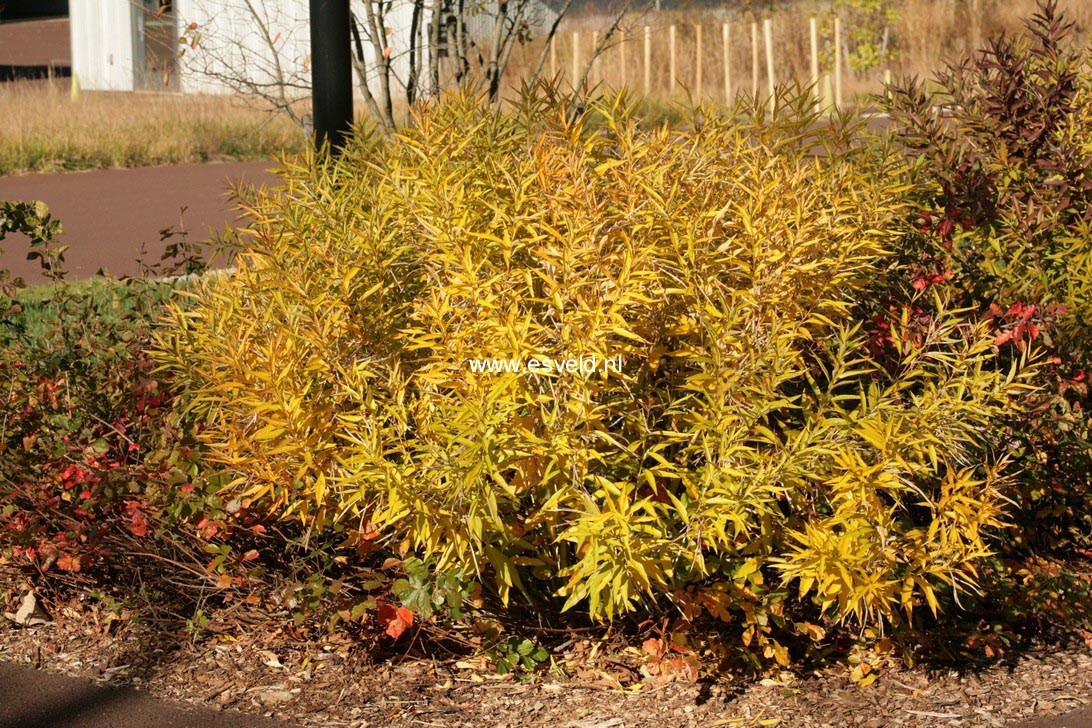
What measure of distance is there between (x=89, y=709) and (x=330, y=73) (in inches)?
108

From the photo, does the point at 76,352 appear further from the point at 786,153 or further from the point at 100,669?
the point at 786,153

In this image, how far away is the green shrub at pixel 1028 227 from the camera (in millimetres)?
3680

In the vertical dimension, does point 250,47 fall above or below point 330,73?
above

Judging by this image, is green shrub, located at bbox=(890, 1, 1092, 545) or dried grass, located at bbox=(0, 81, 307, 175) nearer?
green shrub, located at bbox=(890, 1, 1092, 545)

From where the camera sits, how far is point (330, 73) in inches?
186

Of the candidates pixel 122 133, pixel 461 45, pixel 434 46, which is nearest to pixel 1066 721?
pixel 461 45

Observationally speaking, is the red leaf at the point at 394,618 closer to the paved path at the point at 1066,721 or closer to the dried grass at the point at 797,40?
the paved path at the point at 1066,721

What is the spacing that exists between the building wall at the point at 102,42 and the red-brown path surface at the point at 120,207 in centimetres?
1224

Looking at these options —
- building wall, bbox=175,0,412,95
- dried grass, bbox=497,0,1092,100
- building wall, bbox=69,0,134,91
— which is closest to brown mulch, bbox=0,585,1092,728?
building wall, bbox=175,0,412,95

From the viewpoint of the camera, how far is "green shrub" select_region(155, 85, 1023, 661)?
2.79m

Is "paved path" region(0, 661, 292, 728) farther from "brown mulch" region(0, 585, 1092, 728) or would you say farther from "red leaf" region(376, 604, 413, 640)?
"red leaf" region(376, 604, 413, 640)

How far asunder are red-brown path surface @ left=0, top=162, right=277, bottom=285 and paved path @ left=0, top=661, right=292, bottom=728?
4987 mm

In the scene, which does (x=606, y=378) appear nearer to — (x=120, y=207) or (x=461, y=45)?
(x=461, y=45)

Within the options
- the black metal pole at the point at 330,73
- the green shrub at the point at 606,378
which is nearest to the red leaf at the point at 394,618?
the green shrub at the point at 606,378
